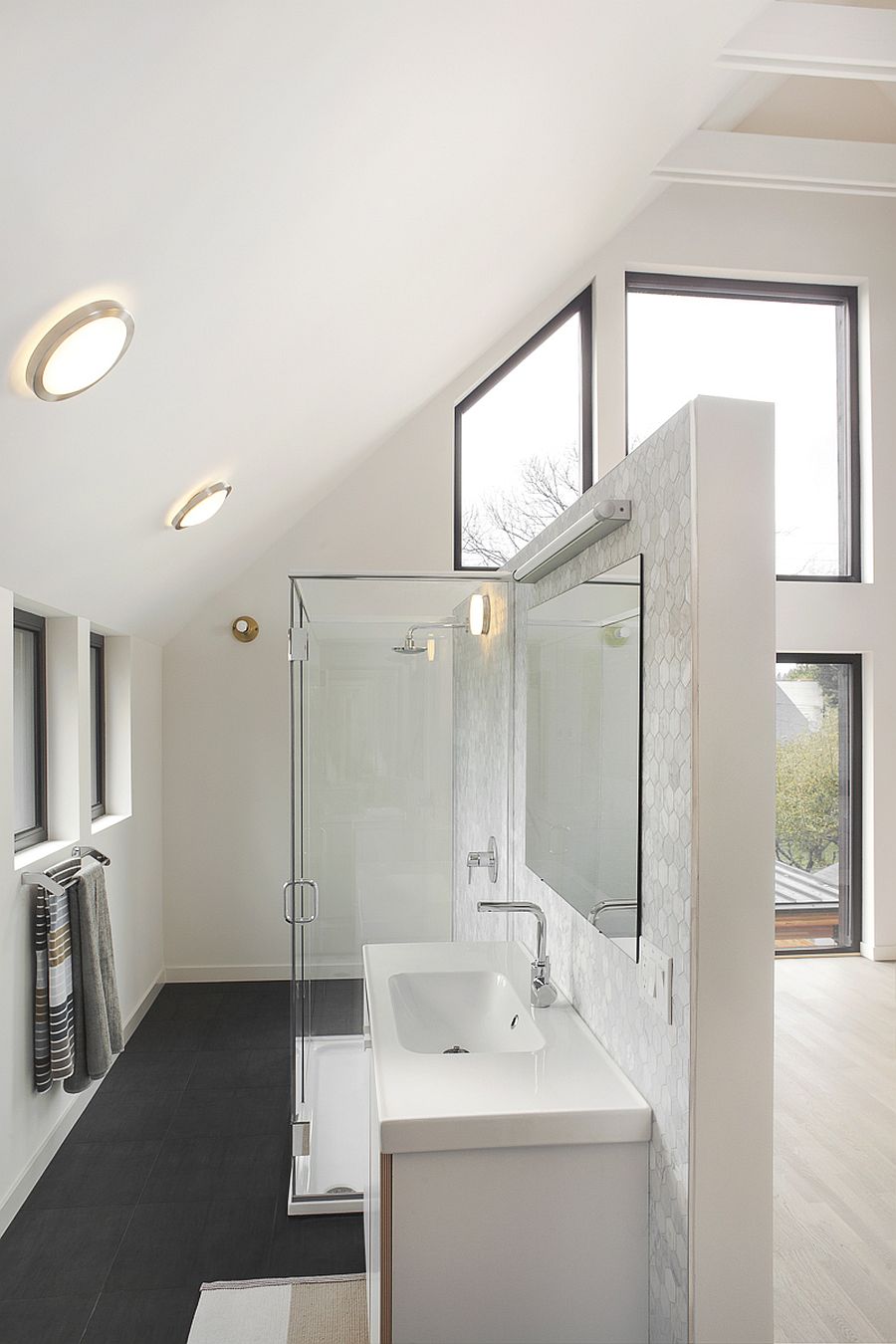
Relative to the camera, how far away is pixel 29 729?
3291 millimetres

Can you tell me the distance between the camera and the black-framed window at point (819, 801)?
5496 mm

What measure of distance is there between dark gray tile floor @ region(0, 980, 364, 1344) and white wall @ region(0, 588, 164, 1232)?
0.47 ft

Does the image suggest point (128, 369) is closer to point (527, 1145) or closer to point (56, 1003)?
point (527, 1145)

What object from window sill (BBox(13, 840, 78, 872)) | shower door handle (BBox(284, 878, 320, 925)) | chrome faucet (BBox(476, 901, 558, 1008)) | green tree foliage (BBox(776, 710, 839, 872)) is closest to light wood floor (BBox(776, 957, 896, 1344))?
green tree foliage (BBox(776, 710, 839, 872))

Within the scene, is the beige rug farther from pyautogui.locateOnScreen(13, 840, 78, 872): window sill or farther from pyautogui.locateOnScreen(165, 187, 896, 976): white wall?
pyautogui.locateOnScreen(165, 187, 896, 976): white wall

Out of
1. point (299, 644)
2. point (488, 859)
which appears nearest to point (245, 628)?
point (299, 644)

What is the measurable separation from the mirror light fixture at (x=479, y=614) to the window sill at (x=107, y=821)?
1704mm

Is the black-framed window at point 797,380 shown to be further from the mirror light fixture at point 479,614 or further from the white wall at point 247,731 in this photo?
the mirror light fixture at point 479,614

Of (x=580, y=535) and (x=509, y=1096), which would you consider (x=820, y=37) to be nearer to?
(x=580, y=535)

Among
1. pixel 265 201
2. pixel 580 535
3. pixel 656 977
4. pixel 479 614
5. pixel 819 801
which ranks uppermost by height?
pixel 265 201

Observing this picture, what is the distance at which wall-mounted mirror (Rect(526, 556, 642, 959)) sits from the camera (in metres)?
1.78

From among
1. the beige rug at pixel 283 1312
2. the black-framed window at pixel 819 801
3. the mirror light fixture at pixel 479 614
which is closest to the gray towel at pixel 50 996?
the beige rug at pixel 283 1312

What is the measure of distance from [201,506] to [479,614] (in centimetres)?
91

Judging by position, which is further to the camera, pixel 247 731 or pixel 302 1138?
pixel 247 731
